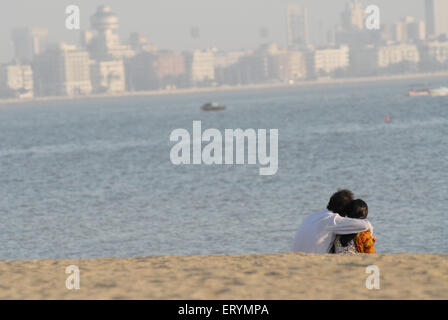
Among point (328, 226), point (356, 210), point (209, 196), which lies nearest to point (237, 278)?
point (328, 226)

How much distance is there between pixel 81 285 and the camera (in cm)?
1120

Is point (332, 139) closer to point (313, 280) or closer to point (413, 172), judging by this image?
point (413, 172)

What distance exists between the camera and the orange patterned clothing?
12148 mm

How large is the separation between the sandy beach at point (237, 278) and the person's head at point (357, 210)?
1.82 feet

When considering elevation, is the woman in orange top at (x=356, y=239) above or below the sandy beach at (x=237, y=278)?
above

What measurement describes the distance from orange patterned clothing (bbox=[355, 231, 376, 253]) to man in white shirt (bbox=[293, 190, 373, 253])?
18 centimetres

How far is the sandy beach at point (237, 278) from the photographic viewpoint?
10.4 m

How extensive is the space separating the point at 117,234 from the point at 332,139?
1679 inches

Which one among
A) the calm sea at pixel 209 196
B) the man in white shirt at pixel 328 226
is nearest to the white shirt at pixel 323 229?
the man in white shirt at pixel 328 226

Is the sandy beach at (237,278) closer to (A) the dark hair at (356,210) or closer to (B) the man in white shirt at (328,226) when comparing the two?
(B) the man in white shirt at (328,226)

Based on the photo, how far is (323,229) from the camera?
12133mm

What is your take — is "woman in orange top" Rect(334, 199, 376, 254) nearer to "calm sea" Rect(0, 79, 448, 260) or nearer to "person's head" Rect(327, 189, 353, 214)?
"person's head" Rect(327, 189, 353, 214)

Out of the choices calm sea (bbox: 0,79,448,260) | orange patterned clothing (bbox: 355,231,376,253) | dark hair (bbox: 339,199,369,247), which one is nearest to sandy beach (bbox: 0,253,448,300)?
orange patterned clothing (bbox: 355,231,376,253)

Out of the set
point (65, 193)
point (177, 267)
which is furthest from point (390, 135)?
point (177, 267)
